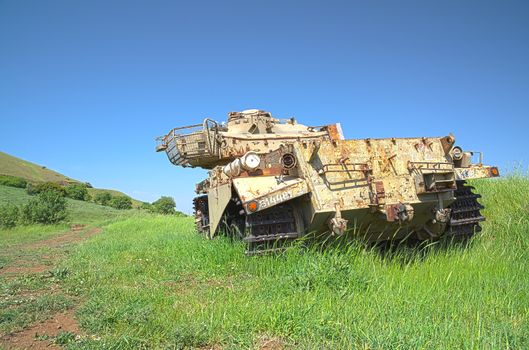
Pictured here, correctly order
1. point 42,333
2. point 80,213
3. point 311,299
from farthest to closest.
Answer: point 80,213
point 311,299
point 42,333

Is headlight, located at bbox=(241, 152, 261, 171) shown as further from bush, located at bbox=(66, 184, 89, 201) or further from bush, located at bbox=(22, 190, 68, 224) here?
bush, located at bbox=(66, 184, 89, 201)

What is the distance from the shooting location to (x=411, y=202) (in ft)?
19.1

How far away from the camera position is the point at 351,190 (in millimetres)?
5734

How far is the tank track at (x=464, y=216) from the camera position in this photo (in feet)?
21.8

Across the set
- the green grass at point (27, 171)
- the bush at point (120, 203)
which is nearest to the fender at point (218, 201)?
the bush at point (120, 203)

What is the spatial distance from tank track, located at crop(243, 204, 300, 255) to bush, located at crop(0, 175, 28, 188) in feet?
167

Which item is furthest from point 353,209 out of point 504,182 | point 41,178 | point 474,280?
point 41,178

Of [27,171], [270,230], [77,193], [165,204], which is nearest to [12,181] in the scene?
[77,193]

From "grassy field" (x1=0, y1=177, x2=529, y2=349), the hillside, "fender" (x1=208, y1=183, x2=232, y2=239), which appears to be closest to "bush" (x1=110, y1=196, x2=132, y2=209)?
the hillside

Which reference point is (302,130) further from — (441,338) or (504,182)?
(441,338)

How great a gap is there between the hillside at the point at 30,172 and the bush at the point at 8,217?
33.5 metres

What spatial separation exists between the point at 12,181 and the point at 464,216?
52.6 metres

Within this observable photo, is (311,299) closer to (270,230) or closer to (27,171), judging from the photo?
(270,230)

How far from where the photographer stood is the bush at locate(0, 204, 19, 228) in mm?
22812
